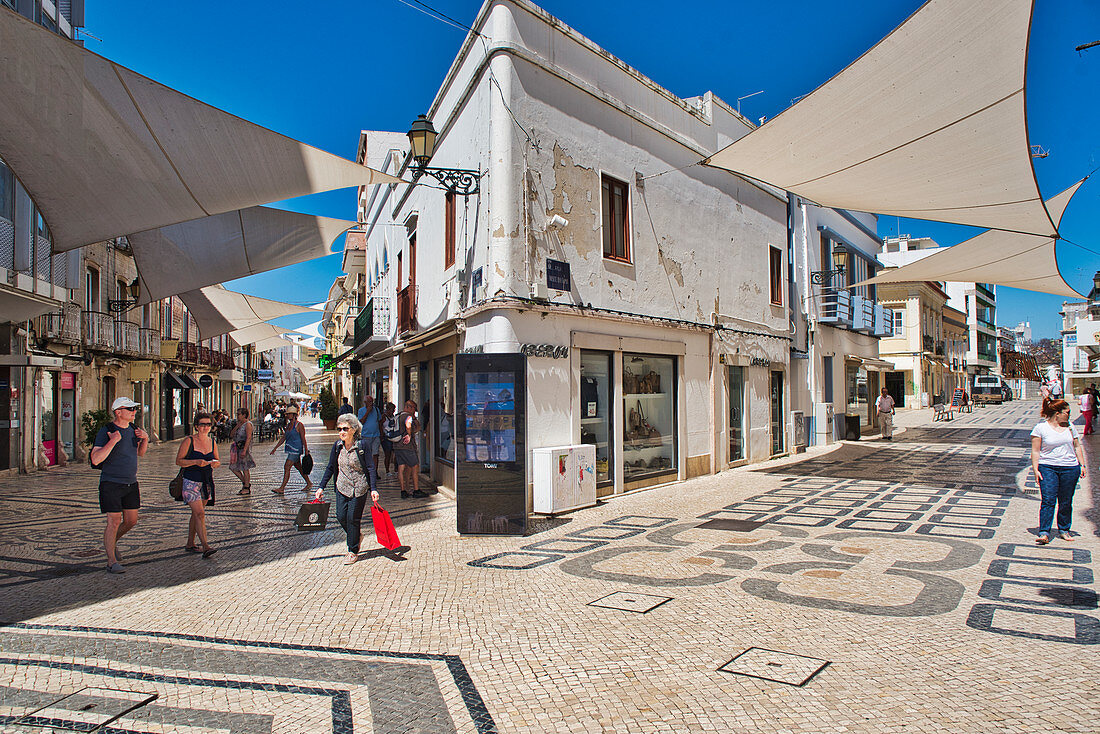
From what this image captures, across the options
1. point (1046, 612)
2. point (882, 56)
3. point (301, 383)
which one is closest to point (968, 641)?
point (1046, 612)

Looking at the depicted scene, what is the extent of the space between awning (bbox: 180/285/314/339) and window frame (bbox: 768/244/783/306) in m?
12.3

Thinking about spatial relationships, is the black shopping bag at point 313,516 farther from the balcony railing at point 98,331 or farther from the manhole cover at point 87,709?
the balcony railing at point 98,331

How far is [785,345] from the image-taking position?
607 inches

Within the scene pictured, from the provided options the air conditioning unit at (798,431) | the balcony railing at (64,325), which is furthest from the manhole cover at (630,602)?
the balcony railing at (64,325)

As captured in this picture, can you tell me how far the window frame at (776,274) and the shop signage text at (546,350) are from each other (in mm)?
8011

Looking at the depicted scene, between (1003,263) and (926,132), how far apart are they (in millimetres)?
5820

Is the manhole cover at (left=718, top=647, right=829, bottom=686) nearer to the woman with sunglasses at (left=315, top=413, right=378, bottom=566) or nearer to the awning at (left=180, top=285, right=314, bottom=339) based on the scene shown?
the woman with sunglasses at (left=315, top=413, right=378, bottom=566)

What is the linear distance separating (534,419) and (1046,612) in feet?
19.0

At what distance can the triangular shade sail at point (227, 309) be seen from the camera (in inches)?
714

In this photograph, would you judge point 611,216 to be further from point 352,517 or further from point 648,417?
point 352,517

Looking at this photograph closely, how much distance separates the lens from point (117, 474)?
6.20 metres

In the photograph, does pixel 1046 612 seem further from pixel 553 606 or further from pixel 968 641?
pixel 553 606

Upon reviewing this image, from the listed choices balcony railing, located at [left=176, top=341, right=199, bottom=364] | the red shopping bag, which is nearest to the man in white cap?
the red shopping bag

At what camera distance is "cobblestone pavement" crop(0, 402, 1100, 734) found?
329 centimetres
